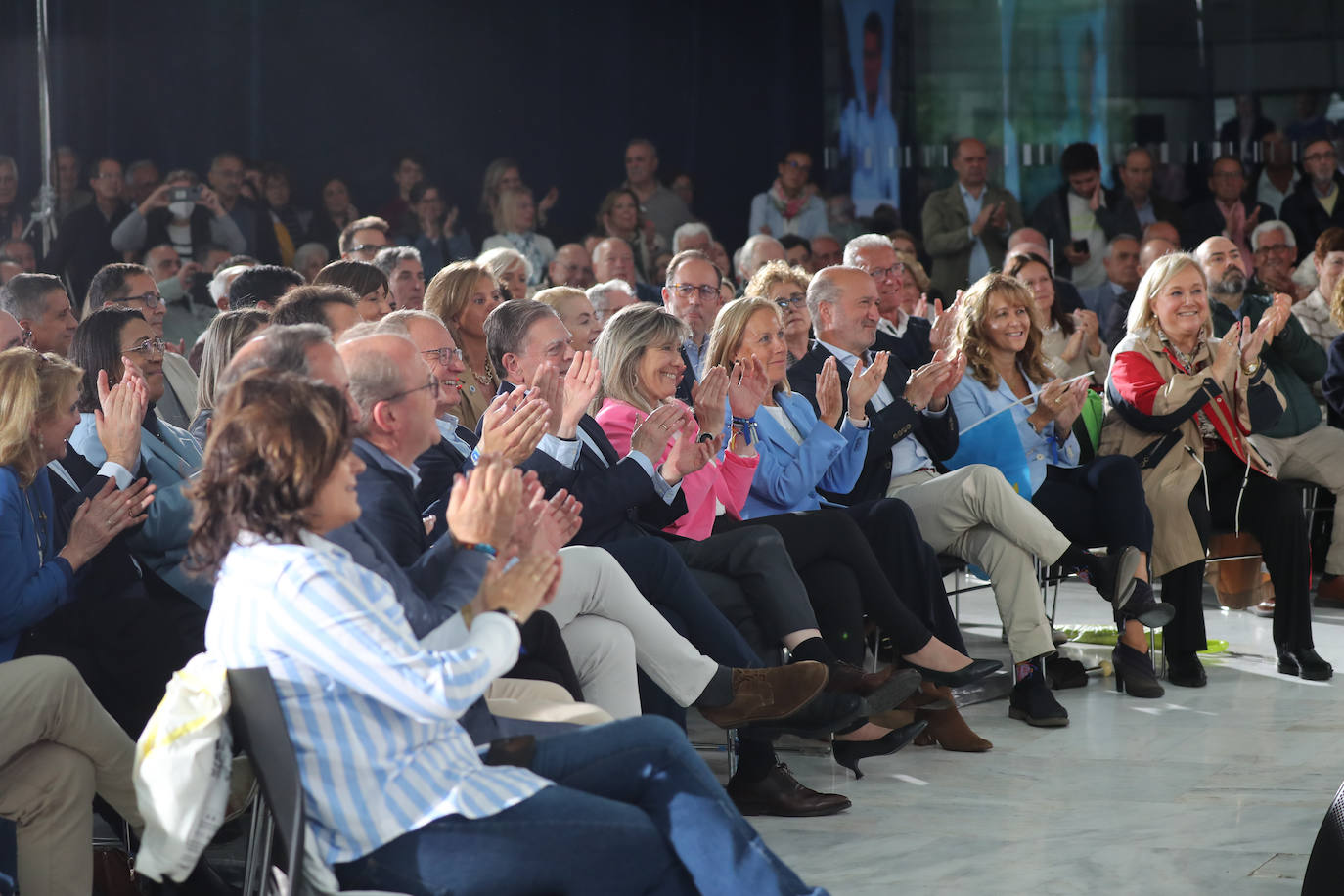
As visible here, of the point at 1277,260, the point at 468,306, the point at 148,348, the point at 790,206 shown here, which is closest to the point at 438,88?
the point at 790,206

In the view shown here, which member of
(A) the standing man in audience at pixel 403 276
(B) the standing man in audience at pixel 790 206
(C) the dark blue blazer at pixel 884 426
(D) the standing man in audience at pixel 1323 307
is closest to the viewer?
(C) the dark blue blazer at pixel 884 426

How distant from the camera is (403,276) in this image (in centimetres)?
526

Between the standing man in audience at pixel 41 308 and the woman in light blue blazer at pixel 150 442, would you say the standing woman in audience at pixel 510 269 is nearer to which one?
the standing man in audience at pixel 41 308

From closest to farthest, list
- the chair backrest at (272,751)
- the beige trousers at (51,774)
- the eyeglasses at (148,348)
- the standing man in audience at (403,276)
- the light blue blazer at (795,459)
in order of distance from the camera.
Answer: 1. the chair backrest at (272,751)
2. the beige trousers at (51,774)
3. the eyeglasses at (148,348)
4. the light blue blazer at (795,459)
5. the standing man in audience at (403,276)

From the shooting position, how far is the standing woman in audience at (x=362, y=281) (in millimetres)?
4482

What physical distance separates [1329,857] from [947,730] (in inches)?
60.9

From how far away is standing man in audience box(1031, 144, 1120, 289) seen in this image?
8.64 m

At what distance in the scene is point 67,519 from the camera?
10.4 ft

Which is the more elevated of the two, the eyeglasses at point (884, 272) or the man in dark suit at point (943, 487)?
the eyeglasses at point (884, 272)

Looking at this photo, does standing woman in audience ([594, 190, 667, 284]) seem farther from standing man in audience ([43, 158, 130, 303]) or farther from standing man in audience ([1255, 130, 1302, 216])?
standing man in audience ([1255, 130, 1302, 216])

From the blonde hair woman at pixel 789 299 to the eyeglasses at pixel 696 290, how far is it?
0.22 metres

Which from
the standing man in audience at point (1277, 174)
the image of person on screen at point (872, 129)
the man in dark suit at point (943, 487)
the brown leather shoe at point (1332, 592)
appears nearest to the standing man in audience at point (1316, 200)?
the standing man in audience at point (1277, 174)

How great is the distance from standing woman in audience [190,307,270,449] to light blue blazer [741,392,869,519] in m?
1.40

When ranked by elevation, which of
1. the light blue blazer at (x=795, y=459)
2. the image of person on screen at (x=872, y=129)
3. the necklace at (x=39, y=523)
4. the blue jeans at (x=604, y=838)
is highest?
the image of person on screen at (x=872, y=129)
